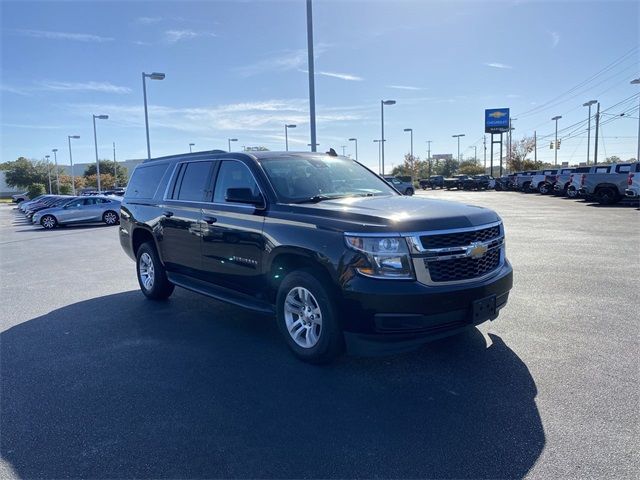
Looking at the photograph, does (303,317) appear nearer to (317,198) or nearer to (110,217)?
(317,198)

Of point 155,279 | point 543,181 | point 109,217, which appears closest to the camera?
point 155,279

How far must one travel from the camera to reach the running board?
493 cm

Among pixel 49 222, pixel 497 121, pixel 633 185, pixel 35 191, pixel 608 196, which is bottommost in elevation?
pixel 49 222

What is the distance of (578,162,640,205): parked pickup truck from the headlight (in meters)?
23.2

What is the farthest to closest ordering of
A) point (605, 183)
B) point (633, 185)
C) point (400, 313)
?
point (605, 183), point (633, 185), point (400, 313)

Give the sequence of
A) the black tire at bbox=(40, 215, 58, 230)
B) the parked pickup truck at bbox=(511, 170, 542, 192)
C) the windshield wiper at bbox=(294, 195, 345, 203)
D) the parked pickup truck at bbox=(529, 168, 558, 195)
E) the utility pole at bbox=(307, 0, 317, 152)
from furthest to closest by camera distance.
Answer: the parked pickup truck at bbox=(511, 170, 542, 192)
the parked pickup truck at bbox=(529, 168, 558, 195)
the black tire at bbox=(40, 215, 58, 230)
the utility pole at bbox=(307, 0, 317, 152)
the windshield wiper at bbox=(294, 195, 345, 203)

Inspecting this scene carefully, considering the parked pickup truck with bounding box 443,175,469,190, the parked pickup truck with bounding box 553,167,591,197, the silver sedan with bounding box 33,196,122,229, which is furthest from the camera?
the parked pickup truck with bounding box 443,175,469,190

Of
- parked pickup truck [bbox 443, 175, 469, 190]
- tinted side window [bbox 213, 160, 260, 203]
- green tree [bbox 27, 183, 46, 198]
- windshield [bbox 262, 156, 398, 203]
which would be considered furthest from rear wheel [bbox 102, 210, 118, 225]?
green tree [bbox 27, 183, 46, 198]

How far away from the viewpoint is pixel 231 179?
550cm

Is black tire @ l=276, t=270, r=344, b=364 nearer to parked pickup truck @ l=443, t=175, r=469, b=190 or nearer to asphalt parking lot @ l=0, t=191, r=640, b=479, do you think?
asphalt parking lot @ l=0, t=191, r=640, b=479

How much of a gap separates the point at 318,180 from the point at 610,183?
23.2 metres

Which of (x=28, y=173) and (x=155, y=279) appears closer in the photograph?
(x=155, y=279)

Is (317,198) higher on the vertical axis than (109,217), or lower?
higher

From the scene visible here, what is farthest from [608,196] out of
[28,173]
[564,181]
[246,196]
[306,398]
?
[28,173]
